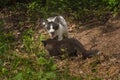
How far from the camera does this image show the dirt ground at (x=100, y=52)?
779cm

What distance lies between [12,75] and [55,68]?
958mm

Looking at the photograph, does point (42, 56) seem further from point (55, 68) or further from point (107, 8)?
point (107, 8)

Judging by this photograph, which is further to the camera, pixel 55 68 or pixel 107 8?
pixel 107 8

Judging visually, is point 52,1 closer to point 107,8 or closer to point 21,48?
point 107,8

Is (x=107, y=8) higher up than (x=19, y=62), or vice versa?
(x=107, y=8)

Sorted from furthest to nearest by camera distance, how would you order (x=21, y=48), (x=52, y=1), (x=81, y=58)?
(x=52, y=1)
(x=21, y=48)
(x=81, y=58)

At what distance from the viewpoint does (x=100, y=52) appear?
8445 mm

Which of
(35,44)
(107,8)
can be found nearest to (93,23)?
(107,8)

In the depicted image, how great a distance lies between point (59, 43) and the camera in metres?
8.72

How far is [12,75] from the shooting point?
8.14 m

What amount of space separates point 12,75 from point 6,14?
15.4 feet

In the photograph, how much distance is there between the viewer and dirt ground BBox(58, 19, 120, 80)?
7789 millimetres

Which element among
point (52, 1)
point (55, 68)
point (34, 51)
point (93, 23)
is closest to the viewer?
point (55, 68)

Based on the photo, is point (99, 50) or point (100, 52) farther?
point (99, 50)
